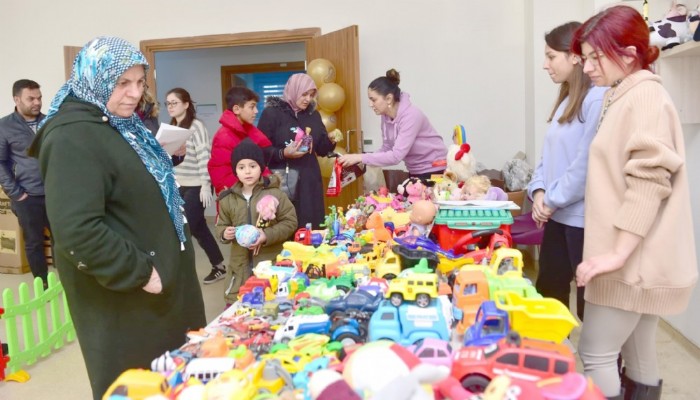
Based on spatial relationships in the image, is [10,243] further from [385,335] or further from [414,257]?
[385,335]

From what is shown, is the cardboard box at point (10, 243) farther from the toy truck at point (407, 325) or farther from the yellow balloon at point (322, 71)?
the toy truck at point (407, 325)

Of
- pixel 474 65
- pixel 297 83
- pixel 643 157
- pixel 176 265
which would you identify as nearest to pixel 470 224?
pixel 643 157

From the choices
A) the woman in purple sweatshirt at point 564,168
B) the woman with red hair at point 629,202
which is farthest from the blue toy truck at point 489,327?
the woman in purple sweatshirt at point 564,168

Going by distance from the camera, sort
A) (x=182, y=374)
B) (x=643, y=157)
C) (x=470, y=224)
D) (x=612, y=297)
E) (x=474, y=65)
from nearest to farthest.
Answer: (x=182, y=374) → (x=643, y=157) → (x=612, y=297) → (x=470, y=224) → (x=474, y=65)

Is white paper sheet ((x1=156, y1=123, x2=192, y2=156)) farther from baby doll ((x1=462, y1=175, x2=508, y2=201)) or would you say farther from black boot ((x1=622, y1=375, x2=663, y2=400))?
black boot ((x1=622, y1=375, x2=663, y2=400))

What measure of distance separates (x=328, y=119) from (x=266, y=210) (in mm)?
2662

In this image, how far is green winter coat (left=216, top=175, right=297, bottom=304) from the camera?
8.42 ft

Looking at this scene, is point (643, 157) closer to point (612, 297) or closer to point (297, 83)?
point (612, 297)

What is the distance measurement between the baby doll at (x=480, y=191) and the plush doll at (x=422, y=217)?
26cm

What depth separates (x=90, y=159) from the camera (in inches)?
55.6

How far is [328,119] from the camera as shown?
505 centimetres

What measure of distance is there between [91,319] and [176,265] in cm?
27

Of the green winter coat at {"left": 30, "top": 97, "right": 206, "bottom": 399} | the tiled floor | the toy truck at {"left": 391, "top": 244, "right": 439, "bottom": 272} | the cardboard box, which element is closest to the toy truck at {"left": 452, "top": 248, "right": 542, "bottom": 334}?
the toy truck at {"left": 391, "top": 244, "right": 439, "bottom": 272}

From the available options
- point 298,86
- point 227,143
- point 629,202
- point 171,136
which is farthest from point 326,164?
point 629,202
